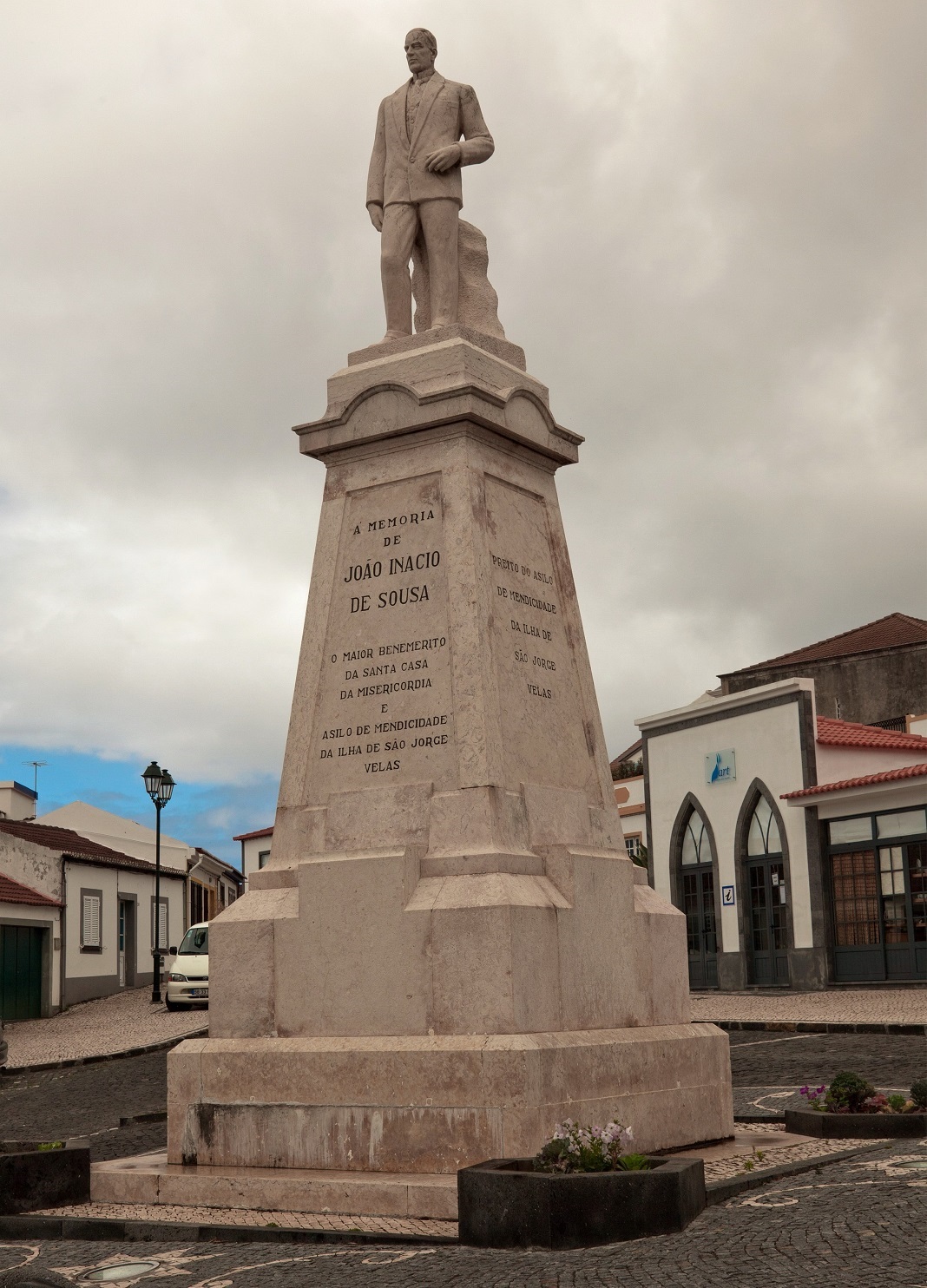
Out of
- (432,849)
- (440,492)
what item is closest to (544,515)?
(440,492)

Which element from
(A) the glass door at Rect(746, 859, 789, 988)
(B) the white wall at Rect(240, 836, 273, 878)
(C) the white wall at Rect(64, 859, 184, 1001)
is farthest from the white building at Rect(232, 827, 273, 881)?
(A) the glass door at Rect(746, 859, 789, 988)

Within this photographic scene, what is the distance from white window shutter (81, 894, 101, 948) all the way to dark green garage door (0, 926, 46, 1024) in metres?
2.40

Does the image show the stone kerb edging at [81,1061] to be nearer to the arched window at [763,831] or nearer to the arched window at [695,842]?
the arched window at [763,831]

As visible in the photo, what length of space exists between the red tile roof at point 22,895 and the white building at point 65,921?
3 centimetres

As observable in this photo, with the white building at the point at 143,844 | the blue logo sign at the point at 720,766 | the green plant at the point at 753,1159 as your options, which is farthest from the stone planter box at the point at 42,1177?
the white building at the point at 143,844

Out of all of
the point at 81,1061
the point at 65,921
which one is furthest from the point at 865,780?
the point at 65,921

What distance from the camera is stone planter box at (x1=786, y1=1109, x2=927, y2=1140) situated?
838 cm

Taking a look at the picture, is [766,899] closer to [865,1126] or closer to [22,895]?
[22,895]

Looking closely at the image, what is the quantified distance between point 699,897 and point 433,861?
993 inches

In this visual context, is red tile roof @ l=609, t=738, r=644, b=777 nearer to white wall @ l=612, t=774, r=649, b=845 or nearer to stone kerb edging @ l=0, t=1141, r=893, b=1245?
white wall @ l=612, t=774, r=649, b=845

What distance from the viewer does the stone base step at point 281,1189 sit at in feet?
21.8

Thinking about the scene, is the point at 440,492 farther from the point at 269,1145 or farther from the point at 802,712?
the point at 802,712

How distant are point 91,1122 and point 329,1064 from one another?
6167mm

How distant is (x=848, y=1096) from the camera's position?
8.80 m
